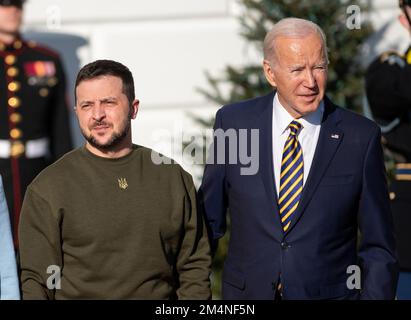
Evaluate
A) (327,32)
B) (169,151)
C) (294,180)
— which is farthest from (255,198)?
(169,151)

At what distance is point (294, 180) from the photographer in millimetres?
4340

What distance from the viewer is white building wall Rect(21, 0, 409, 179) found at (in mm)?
7438

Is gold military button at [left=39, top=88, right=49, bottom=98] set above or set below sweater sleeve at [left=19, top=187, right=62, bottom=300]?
above

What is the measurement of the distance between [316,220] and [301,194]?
11 cm

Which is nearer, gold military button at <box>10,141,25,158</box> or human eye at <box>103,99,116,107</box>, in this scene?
human eye at <box>103,99,116,107</box>

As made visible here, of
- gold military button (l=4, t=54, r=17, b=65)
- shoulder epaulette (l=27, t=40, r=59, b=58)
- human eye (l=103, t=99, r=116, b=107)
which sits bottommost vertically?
human eye (l=103, t=99, r=116, b=107)

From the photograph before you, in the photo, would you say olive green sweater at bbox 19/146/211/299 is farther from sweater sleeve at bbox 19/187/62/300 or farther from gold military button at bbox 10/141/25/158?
gold military button at bbox 10/141/25/158

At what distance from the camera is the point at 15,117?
625cm

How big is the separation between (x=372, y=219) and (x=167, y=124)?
329cm

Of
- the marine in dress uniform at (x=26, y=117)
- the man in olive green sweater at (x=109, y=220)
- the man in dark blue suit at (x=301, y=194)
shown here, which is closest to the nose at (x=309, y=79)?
the man in dark blue suit at (x=301, y=194)

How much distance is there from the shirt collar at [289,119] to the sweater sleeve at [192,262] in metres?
0.49

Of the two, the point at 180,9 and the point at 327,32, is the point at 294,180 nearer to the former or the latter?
the point at 327,32

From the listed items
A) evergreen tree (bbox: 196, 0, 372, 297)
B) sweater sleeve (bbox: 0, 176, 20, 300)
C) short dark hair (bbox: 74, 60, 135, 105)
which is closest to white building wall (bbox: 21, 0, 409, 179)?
evergreen tree (bbox: 196, 0, 372, 297)

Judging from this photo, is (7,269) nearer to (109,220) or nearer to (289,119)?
(109,220)
